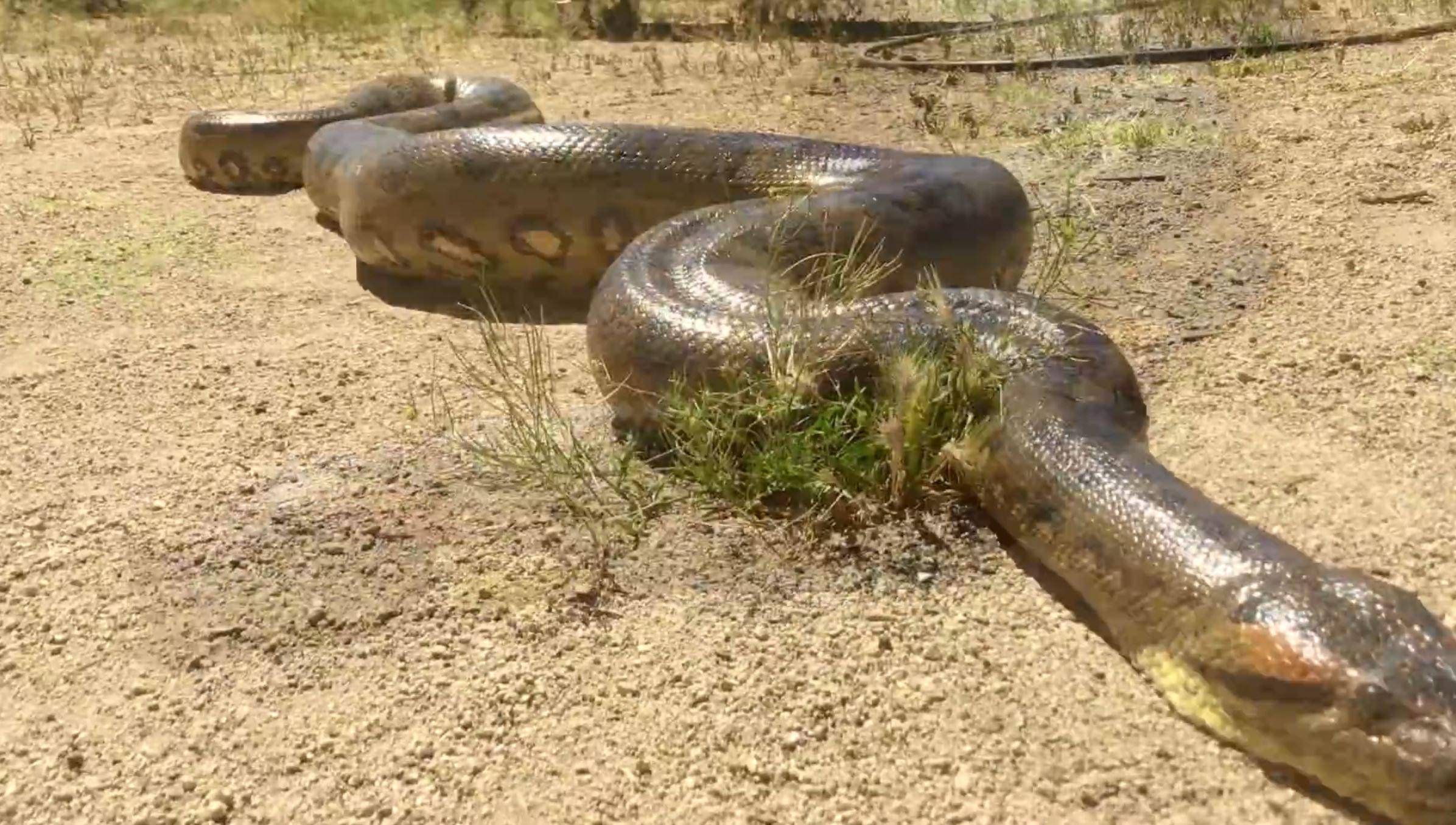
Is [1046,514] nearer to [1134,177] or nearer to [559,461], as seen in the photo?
[559,461]

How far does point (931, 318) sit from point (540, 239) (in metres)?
2.33

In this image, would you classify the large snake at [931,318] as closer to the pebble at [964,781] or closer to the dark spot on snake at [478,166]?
the dark spot on snake at [478,166]

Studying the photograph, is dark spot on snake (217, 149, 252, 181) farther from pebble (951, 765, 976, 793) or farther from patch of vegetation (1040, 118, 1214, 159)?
pebble (951, 765, 976, 793)

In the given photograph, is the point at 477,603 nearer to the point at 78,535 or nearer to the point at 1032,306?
the point at 78,535

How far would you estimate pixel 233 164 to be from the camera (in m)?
7.30

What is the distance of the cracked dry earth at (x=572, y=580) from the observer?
258 cm

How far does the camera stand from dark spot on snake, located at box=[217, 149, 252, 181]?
727 cm

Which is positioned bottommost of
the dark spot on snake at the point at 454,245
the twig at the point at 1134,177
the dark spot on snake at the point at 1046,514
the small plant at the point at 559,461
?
the small plant at the point at 559,461

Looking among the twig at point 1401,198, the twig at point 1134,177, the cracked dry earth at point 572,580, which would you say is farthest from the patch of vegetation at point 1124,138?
the twig at point 1401,198

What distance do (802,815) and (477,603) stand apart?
109cm

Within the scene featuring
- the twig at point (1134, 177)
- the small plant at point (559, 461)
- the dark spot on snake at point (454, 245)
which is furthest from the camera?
the twig at point (1134, 177)

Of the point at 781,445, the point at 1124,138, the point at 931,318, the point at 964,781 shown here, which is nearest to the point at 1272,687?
the point at 964,781

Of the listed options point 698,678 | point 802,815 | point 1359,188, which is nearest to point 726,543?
point 698,678

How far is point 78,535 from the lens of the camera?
140 inches
